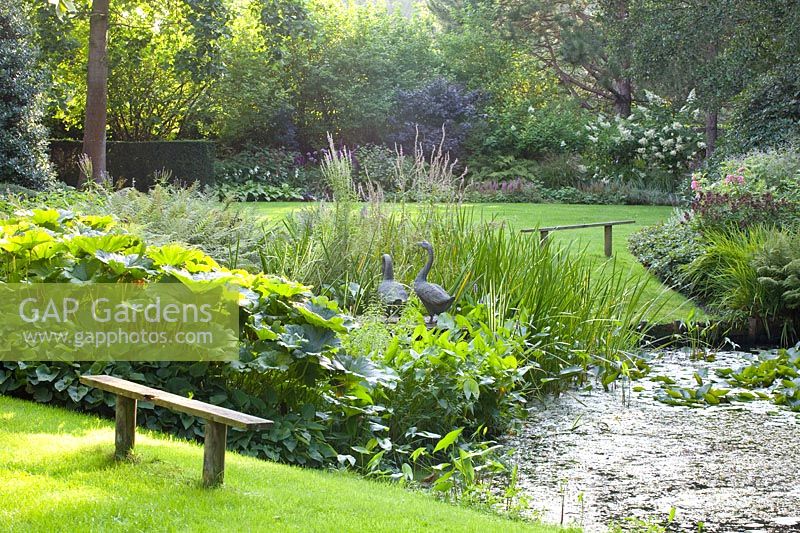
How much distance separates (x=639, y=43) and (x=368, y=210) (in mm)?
9759

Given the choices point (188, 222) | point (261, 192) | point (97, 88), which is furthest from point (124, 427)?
point (261, 192)

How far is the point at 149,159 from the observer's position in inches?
719

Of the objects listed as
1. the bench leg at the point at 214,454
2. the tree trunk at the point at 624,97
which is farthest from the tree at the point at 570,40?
the bench leg at the point at 214,454

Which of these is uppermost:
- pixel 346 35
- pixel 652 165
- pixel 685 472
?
pixel 346 35

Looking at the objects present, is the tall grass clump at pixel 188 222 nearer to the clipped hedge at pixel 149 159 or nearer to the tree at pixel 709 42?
the tree at pixel 709 42

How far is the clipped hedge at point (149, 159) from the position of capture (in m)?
18.1

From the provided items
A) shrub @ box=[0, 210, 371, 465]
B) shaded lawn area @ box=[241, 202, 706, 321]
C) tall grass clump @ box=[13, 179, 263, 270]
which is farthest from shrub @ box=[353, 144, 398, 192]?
shrub @ box=[0, 210, 371, 465]

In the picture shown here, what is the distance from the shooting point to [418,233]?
23.9ft

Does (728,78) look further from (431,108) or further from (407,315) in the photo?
(407,315)

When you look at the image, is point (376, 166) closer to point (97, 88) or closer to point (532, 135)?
point (532, 135)

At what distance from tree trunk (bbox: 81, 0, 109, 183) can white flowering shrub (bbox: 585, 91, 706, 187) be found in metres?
10.2

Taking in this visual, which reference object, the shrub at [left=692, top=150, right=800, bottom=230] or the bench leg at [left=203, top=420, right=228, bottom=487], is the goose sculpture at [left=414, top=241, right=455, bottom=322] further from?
the shrub at [left=692, top=150, right=800, bottom=230]

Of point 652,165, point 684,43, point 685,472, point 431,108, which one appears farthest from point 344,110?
point 685,472

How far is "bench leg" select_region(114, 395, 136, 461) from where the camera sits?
337 cm
